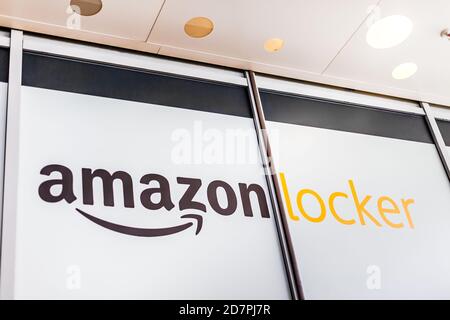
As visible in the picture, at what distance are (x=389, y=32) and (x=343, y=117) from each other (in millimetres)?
683

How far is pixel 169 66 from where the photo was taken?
2941 mm

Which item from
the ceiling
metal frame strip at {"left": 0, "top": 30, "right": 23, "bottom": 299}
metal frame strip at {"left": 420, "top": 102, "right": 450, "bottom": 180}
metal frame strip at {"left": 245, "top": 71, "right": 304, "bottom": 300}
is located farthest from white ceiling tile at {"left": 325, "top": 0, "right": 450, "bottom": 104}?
metal frame strip at {"left": 0, "top": 30, "right": 23, "bottom": 299}

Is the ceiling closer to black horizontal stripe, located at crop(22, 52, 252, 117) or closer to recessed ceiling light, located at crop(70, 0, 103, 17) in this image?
recessed ceiling light, located at crop(70, 0, 103, 17)

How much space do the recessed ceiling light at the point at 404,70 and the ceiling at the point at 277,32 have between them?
43 mm

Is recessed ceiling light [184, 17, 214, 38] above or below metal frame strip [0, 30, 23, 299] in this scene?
above

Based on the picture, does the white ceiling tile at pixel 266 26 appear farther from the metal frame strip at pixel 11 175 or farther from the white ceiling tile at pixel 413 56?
the metal frame strip at pixel 11 175

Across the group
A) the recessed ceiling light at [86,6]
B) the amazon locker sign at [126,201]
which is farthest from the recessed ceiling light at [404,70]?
Answer: the recessed ceiling light at [86,6]

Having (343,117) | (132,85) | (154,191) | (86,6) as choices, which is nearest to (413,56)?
(343,117)

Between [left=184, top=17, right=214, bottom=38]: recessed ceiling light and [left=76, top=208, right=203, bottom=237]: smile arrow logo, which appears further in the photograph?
[left=184, top=17, right=214, bottom=38]: recessed ceiling light

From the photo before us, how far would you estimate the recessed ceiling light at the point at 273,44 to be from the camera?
3.02m

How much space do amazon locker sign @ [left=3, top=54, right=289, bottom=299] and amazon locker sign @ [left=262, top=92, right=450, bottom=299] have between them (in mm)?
250

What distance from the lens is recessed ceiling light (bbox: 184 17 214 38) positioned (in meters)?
2.79
